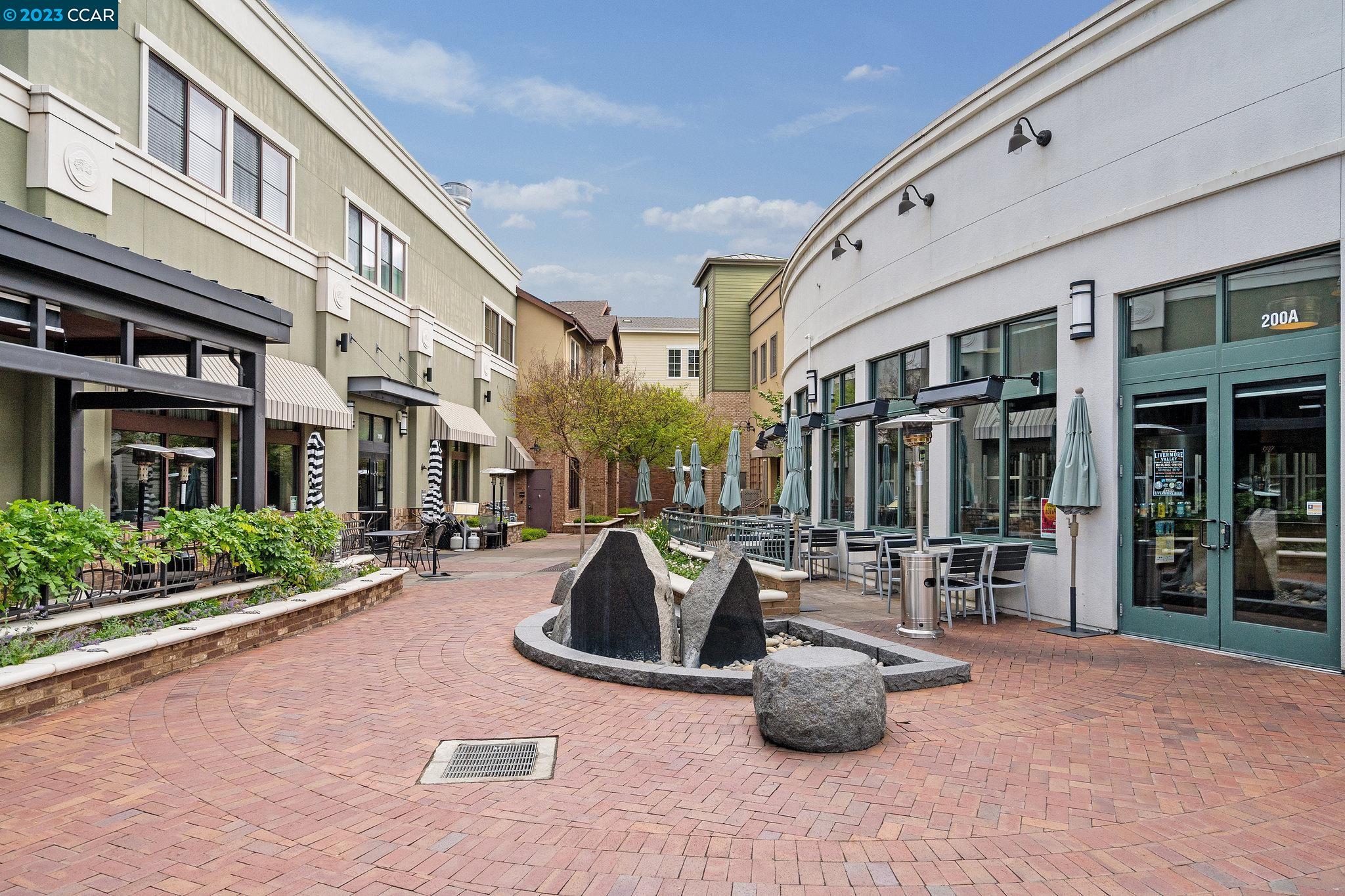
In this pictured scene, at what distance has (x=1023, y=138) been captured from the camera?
10117 millimetres

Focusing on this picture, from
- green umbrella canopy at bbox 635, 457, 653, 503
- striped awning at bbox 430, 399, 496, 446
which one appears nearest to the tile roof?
striped awning at bbox 430, 399, 496, 446

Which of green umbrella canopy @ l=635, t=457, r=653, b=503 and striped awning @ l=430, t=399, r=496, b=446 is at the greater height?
striped awning @ l=430, t=399, r=496, b=446

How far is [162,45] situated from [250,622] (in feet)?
29.5

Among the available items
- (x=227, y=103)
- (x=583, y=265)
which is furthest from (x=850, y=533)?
(x=583, y=265)

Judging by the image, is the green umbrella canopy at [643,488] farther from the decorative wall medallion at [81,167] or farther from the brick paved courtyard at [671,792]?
the brick paved courtyard at [671,792]

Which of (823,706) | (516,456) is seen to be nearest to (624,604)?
(823,706)

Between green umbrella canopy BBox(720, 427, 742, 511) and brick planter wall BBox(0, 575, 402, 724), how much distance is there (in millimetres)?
7036

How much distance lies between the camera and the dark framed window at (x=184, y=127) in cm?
1197

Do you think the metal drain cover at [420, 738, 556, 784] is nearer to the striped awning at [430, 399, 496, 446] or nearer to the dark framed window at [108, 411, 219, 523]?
the dark framed window at [108, 411, 219, 523]

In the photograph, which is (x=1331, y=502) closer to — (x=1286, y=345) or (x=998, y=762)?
(x=1286, y=345)

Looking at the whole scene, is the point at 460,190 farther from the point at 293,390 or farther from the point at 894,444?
the point at 894,444

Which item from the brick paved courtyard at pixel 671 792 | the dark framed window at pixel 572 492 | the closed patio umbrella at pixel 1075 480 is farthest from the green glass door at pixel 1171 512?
the dark framed window at pixel 572 492

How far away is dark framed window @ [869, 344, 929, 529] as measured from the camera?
13.2 meters

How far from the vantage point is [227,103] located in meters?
13.7
